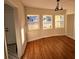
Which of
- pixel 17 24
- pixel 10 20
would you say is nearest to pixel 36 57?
pixel 17 24

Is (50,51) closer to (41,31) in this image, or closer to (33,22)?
(33,22)

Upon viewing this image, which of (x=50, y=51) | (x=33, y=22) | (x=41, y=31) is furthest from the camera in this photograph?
(x=41, y=31)

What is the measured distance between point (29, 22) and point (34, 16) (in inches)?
24.7

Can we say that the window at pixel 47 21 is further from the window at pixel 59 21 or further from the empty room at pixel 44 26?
the window at pixel 59 21

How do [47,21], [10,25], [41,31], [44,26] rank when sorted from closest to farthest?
[10,25]
[41,31]
[44,26]
[47,21]

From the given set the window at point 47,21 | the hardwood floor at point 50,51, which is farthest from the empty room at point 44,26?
the hardwood floor at point 50,51

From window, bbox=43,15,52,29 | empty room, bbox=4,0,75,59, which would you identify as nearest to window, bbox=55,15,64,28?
empty room, bbox=4,0,75,59

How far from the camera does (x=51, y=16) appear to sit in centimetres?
919

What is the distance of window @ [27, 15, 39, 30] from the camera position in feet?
25.4

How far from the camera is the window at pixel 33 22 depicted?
7730 millimetres

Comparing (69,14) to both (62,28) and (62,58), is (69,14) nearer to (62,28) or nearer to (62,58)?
(62,28)

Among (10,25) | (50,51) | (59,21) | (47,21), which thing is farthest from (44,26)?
(50,51)

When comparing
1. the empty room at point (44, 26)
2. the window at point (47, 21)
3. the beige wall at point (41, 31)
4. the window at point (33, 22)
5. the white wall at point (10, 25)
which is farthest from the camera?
the window at point (47, 21)

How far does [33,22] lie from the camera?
26.0ft
